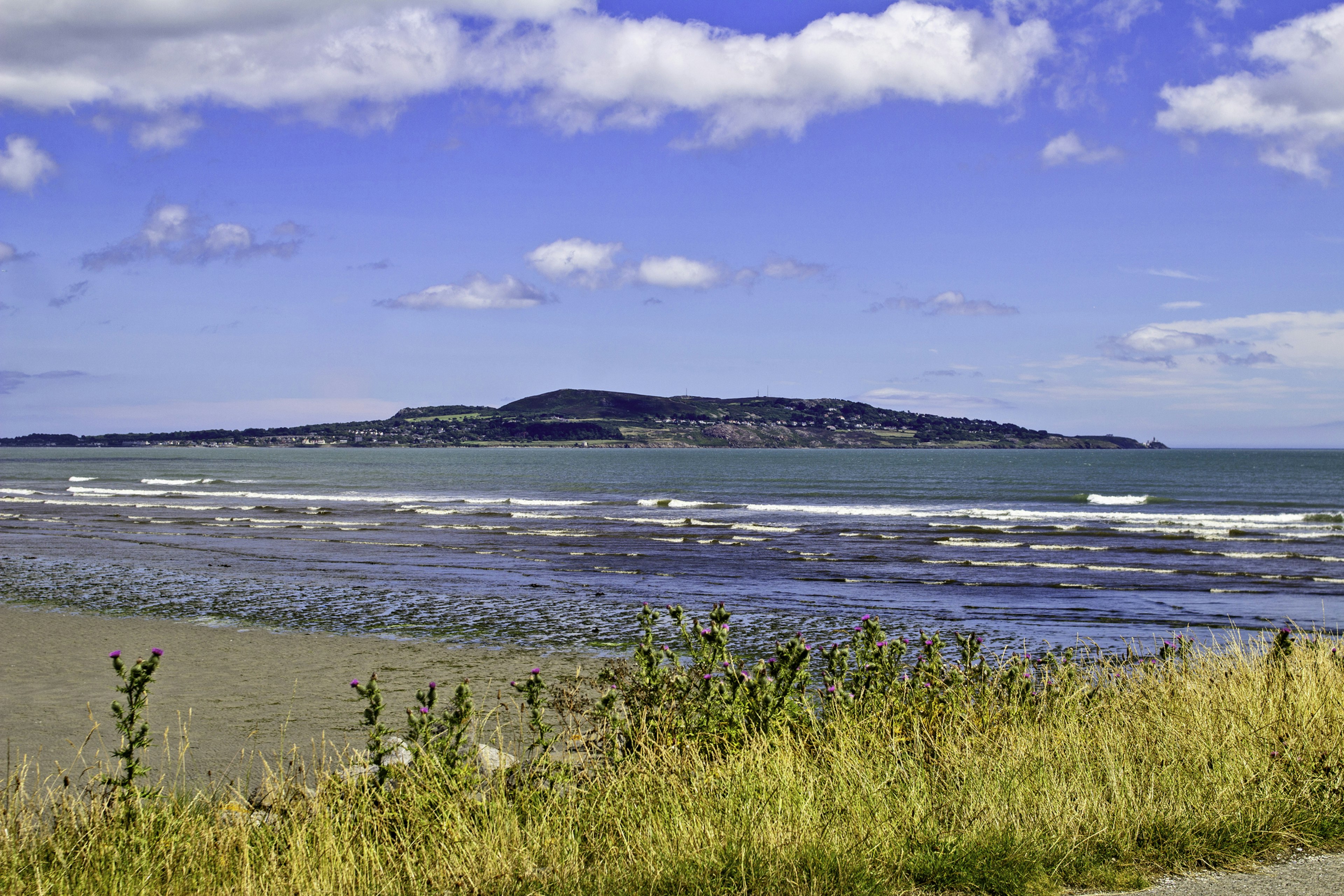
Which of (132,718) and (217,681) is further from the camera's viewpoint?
(217,681)

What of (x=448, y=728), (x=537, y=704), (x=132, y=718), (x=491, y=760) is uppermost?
(x=132, y=718)

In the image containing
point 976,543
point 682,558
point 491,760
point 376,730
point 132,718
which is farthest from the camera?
point 976,543

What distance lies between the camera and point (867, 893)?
15.0 ft

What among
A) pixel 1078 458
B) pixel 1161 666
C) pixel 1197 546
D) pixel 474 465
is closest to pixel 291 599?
pixel 1161 666

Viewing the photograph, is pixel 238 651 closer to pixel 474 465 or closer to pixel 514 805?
pixel 514 805

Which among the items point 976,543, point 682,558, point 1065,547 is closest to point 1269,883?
point 682,558

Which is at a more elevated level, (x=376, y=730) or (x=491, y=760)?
(x=376, y=730)

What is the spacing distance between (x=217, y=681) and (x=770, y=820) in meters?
9.99

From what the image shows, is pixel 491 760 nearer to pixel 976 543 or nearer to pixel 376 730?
pixel 376 730

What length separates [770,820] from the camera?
16.6 feet

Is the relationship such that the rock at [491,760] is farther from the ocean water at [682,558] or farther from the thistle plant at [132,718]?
the ocean water at [682,558]

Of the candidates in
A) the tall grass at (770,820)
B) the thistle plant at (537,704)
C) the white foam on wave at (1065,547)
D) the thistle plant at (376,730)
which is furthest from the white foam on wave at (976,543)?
the thistle plant at (376,730)

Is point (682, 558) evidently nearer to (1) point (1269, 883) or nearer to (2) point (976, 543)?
(2) point (976, 543)

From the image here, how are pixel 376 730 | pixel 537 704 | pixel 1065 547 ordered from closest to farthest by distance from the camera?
pixel 376 730
pixel 537 704
pixel 1065 547
